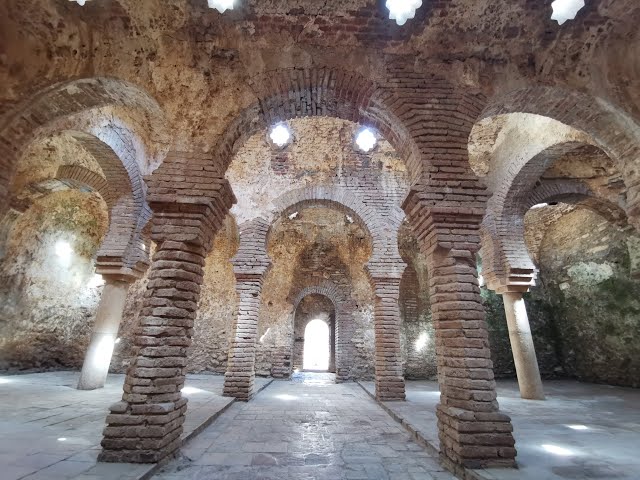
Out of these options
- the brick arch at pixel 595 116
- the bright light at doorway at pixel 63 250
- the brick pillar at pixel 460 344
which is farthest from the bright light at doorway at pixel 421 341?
the bright light at doorway at pixel 63 250

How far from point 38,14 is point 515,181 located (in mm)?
9832

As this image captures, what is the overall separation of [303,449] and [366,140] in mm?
8141

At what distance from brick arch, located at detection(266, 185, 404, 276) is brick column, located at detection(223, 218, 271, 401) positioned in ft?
3.19

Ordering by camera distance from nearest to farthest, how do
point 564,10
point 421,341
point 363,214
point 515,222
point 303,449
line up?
point 303,449, point 564,10, point 515,222, point 363,214, point 421,341

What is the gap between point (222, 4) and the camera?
499 cm

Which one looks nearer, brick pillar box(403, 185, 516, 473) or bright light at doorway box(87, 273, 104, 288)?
brick pillar box(403, 185, 516, 473)

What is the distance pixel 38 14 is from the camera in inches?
186

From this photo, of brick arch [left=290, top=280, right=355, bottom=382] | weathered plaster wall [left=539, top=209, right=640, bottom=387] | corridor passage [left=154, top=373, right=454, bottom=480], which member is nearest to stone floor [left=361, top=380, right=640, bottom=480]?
corridor passage [left=154, top=373, right=454, bottom=480]

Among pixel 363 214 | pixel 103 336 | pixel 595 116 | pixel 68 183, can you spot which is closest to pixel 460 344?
pixel 595 116

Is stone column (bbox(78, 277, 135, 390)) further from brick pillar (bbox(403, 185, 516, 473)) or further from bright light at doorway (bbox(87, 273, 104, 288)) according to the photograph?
brick pillar (bbox(403, 185, 516, 473))

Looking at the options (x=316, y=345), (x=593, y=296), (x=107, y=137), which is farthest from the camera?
(x=316, y=345)

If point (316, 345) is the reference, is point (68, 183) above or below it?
above

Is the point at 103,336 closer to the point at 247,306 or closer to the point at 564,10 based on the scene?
the point at 247,306

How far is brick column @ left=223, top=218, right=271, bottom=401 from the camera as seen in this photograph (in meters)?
7.85
